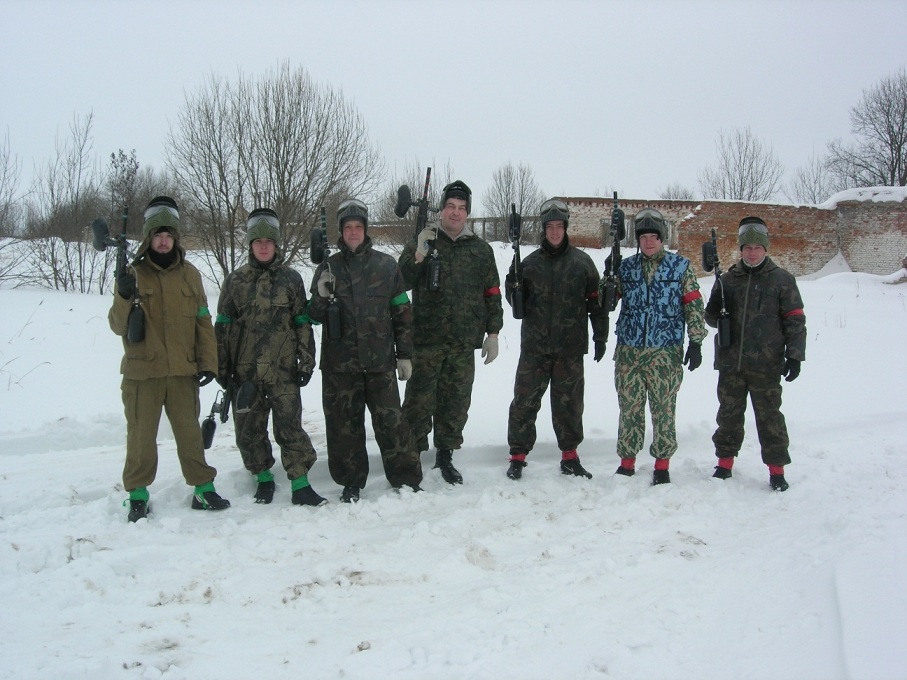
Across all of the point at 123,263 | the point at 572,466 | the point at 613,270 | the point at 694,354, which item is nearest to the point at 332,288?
the point at 123,263

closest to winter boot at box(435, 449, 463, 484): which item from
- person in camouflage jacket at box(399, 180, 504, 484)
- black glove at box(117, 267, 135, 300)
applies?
person in camouflage jacket at box(399, 180, 504, 484)

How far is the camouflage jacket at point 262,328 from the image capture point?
4.14m

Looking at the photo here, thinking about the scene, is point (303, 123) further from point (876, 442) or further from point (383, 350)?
point (876, 442)

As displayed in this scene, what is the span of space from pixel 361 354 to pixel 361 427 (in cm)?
56

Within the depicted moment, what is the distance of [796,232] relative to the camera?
21.4m

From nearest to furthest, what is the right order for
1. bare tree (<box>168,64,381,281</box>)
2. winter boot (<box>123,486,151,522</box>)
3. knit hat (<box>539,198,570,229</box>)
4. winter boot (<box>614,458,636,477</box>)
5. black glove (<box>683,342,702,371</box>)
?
winter boot (<box>123,486,151,522</box>) → black glove (<box>683,342,702,371</box>) → winter boot (<box>614,458,636,477</box>) → knit hat (<box>539,198,570,229</box>) → bare tree (<box>168,64,381,281</box>)

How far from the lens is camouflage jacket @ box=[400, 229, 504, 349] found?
4.64 m

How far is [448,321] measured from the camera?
15.2 feet

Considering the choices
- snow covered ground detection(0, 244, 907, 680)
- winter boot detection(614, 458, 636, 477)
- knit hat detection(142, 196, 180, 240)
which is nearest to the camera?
snow covered ground detection(0, 244, 907, 680)

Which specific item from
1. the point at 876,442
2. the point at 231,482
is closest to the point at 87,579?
the point at 231,482

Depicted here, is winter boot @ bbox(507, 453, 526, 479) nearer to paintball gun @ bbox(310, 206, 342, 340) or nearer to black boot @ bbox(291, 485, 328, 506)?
black boot @ bbox(291, 485, 328, 506)

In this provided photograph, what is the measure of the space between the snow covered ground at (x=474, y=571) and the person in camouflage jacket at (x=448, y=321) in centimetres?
50

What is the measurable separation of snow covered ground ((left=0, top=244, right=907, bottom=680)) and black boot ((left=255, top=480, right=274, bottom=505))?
167 mm

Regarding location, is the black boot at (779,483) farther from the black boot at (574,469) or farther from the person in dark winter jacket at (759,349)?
the black boot at (574,469)
